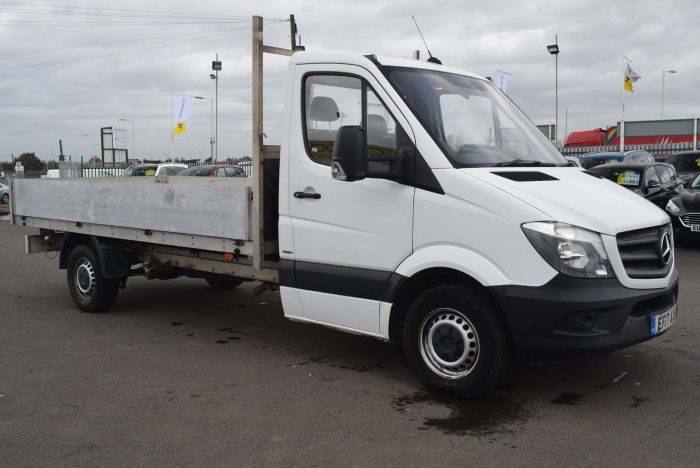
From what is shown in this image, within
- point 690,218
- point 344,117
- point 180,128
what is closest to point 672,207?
point 690,218

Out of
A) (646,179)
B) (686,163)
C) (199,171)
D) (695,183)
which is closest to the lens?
(695,183)

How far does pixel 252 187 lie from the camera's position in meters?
6.02

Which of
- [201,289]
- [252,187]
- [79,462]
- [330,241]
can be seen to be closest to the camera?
[79,462]

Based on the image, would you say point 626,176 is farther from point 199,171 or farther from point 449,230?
point 199,171

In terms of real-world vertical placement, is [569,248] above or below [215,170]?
below

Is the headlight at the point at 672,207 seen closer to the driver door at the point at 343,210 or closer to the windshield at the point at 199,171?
the driver door at the point at 343,210

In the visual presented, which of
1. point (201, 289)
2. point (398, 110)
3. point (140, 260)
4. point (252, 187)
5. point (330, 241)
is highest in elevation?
point (398, 110)

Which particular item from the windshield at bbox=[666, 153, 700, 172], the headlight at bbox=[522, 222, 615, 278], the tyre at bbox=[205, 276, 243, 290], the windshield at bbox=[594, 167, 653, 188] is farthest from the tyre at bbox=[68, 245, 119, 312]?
the windshield at bbox=[666, 153, 700, 172]

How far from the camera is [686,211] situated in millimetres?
12625

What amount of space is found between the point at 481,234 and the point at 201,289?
19.6 feet

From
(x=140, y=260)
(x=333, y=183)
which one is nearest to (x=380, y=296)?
(x=333, y=183)

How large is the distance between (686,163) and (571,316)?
566 inches

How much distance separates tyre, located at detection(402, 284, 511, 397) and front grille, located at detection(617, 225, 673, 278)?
89cm

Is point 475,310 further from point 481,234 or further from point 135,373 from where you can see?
point 135,373
